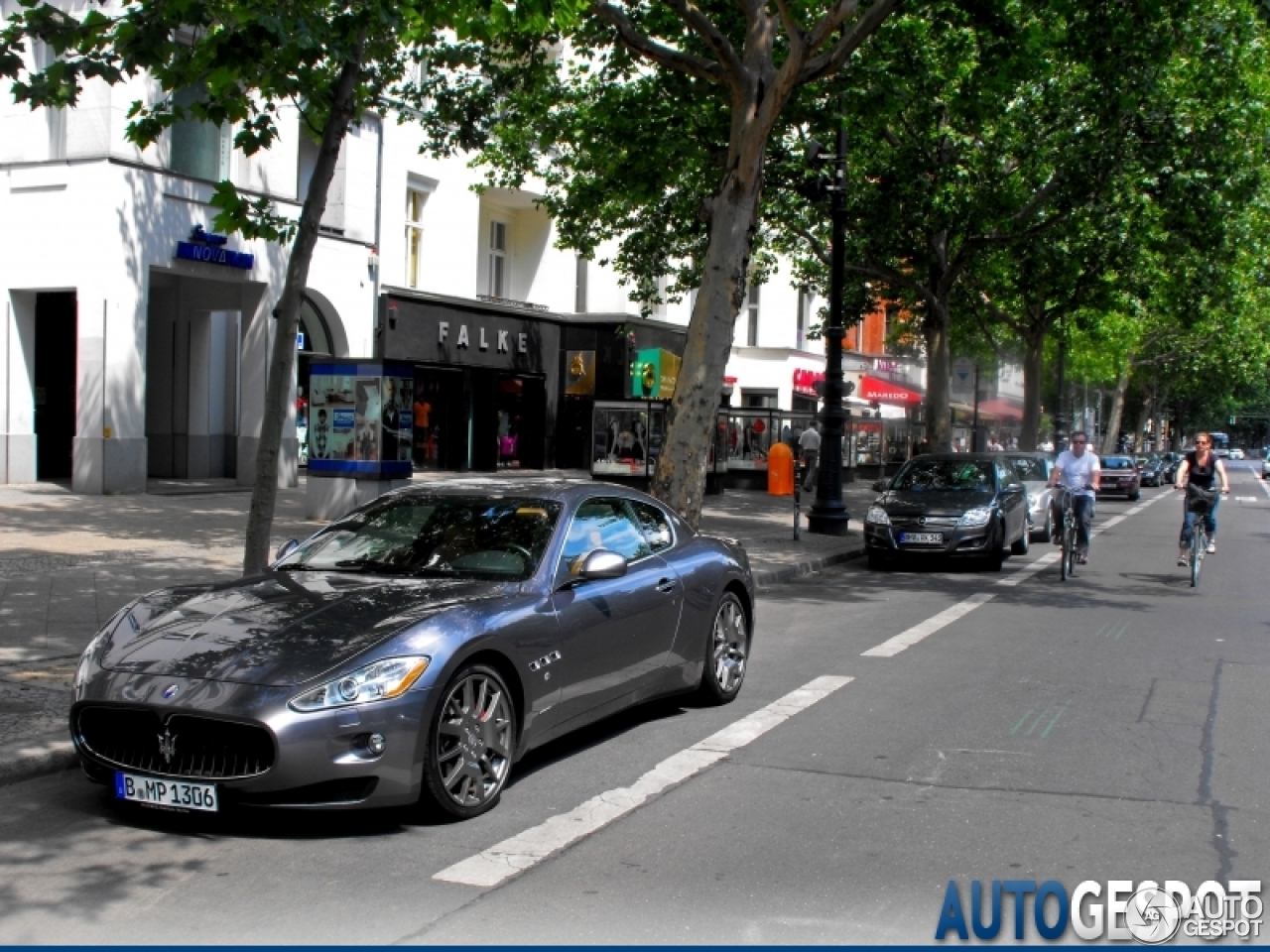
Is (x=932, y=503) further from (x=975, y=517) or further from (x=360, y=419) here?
(x=360, y=419)

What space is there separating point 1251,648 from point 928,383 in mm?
19655

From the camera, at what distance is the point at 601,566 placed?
6500 mm

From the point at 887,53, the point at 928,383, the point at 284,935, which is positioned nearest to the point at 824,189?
the point at 887,53

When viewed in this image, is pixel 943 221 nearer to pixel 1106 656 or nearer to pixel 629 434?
pixel 629 434

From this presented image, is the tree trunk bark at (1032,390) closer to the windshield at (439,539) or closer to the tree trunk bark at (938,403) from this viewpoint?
the tree trunk bark at (938,403)

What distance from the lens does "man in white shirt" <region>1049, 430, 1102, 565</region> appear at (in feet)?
54.7

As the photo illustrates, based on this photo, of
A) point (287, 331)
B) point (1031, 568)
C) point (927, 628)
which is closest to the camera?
point (287, 331)

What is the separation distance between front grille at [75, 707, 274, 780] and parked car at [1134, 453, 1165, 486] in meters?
54.9

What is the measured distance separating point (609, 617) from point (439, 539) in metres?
0.98

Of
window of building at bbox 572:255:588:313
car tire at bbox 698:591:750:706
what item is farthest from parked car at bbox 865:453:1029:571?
window of building at bbox 572:255:588:313

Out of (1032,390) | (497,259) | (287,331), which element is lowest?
(287,331)

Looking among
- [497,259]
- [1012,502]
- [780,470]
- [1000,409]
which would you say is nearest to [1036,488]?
[1012,502]

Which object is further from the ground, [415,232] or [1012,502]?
[415,232]

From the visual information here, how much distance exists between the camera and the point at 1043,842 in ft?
17.9
